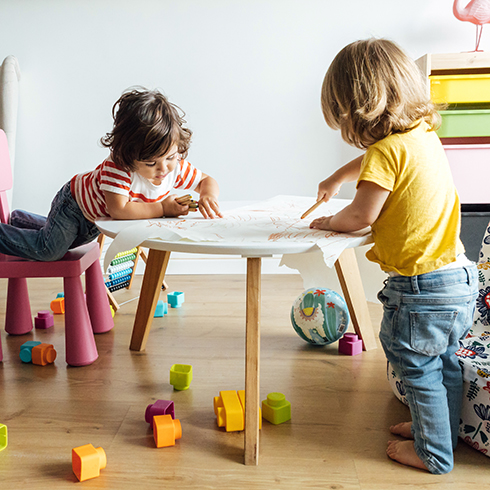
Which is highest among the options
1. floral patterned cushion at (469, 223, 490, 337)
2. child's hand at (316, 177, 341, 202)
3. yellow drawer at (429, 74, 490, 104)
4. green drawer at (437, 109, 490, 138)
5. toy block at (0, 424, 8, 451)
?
yellow drawer at (429, 74, 490, 104)

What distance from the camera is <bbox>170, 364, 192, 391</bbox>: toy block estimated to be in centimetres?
121

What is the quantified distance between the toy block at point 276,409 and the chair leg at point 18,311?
927 millimetres

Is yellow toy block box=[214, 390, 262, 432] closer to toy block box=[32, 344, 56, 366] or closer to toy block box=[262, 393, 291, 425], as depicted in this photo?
toy block box=[262, 393, 291, 425]

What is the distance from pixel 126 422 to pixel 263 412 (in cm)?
30

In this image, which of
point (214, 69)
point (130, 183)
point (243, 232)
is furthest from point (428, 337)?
point (214, 69)

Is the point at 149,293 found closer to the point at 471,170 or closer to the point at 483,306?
the point at 483,306

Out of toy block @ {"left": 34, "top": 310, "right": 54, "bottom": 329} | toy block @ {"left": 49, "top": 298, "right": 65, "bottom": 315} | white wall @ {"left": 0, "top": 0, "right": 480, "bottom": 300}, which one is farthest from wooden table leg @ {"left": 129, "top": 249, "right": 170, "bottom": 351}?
white wall @ {"left": 0, "top": 0, "right": 480, "bottom": 300}

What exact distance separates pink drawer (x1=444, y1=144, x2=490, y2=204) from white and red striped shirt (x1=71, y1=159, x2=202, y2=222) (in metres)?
1.20

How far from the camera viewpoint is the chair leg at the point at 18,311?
1.57 meters

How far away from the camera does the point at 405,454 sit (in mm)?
924

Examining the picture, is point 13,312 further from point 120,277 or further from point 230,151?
point 230,151

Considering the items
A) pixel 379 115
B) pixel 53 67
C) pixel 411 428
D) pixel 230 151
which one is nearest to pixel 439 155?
pixel 379 115

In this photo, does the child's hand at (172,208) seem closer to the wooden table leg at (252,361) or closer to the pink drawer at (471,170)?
the wooden table leg at (252,361)

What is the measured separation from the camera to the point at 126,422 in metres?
1.08
